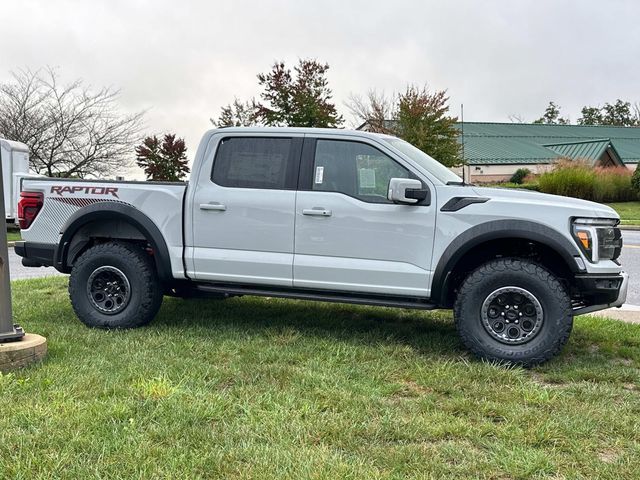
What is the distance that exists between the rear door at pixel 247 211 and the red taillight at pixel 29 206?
165 centimetres

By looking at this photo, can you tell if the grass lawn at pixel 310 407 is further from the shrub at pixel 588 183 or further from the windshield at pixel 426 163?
the shrub at pixel 588 183

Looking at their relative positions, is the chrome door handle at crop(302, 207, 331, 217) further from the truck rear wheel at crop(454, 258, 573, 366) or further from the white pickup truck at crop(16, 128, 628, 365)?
the truck rear wheel at crop(454, 258, 573, 366)

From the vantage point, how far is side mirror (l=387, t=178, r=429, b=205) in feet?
15.8

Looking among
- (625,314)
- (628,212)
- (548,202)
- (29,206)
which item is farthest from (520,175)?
(29,206)

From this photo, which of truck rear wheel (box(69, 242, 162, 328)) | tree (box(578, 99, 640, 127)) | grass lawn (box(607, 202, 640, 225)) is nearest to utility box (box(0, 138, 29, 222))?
truck rear wheel (box(69, 242, 162, 328))

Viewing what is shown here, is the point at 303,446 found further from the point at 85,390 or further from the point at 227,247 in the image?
the point at 227,247

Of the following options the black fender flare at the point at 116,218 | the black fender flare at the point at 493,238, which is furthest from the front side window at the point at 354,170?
the black fender flare at the point at 116,218

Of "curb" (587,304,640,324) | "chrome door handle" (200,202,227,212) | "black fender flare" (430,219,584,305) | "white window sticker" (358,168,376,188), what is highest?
"white window sticker" (358,168,376,188)

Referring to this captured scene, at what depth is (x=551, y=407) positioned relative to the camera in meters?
3.82

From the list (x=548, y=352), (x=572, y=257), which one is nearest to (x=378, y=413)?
(x=548, y=352)

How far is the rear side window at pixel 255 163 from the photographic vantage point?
540cm

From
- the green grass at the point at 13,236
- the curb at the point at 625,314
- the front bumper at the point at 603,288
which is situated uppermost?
the front bumper at the point at 603,288

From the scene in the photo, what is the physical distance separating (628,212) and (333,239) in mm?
23988

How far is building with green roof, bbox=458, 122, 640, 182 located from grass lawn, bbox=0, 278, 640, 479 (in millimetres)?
31478
